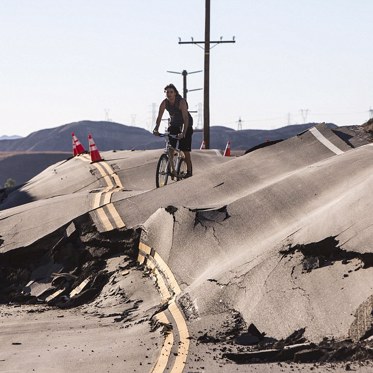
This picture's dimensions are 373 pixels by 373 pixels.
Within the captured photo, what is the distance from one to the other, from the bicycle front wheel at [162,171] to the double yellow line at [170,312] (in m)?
4.15

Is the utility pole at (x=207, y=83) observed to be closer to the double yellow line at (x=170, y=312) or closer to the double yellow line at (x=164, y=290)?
the double yellow line at (x=164, y=290)

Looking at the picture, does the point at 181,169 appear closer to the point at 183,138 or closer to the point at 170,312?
the point at 183,138

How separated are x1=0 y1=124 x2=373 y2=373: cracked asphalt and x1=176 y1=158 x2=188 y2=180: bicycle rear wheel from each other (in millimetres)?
475

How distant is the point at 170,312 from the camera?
1024 cm

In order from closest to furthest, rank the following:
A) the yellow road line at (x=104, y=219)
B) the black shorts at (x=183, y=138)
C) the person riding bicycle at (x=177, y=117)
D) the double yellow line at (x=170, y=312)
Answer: the double yellow line at (x=170, y=312)
the yellow road line at (x=104, y=219)
the person riding bicycle at (x=177, y=117)
the black shorts at (x=183, y=138)

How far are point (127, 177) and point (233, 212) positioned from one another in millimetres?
8251

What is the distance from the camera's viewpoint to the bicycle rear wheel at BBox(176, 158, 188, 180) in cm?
1766

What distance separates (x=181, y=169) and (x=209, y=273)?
704 centimetres

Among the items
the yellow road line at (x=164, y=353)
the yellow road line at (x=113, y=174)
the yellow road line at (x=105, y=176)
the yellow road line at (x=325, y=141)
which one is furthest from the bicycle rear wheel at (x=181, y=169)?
the yellow road line at (x=164, y=353)

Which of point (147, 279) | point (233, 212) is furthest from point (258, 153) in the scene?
point (147, 279)

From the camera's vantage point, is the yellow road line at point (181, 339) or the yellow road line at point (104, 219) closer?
the yellow road line at point (181, 339)

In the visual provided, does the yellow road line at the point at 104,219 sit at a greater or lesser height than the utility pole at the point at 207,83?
greater

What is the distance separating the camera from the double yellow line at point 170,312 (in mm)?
8262

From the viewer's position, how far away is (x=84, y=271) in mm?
13281
